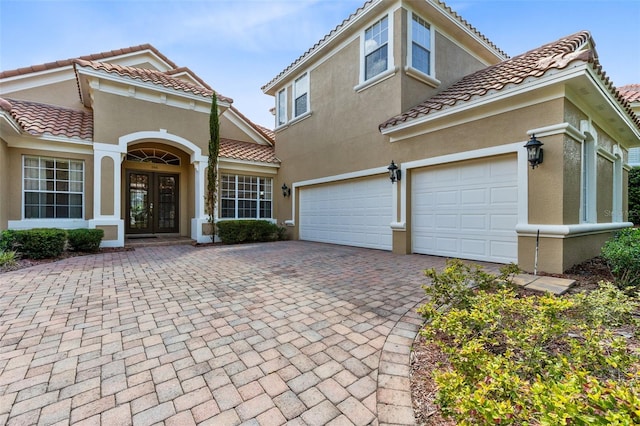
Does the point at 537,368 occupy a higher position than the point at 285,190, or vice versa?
the point at 285,190

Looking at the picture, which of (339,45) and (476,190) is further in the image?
(339,45)

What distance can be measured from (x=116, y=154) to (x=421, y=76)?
9.66 metres

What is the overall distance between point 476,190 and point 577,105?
7.70 feet

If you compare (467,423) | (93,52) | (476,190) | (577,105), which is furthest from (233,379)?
(93,52)

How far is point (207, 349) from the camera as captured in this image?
2.54 metres

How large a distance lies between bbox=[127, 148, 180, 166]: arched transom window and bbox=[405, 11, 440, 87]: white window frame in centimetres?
946

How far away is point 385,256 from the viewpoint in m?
7.13

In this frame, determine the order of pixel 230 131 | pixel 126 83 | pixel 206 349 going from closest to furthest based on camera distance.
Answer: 1. pixel 206 349
2. pixel 126 83
3. pixel 230 131

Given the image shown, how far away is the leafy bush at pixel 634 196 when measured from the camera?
11397 mm

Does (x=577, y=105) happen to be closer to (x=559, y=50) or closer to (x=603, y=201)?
(x=559, y=50)

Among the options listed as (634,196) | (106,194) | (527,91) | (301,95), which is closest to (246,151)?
(301,95)

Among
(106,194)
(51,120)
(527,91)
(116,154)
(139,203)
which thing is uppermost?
(51,120)

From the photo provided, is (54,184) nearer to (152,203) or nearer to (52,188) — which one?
(52,188)

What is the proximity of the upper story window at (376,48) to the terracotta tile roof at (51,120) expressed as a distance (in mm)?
9086
